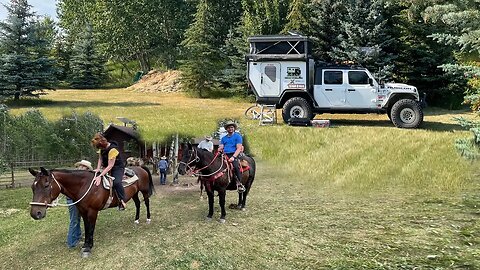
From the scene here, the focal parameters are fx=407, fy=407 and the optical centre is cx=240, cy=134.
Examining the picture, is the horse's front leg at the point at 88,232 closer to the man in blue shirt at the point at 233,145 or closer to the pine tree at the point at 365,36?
the man in blue shirt at the point at 233,145

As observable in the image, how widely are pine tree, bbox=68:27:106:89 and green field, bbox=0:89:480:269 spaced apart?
23.4 metres

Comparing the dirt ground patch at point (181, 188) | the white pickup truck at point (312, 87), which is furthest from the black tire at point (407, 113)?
the dirt ground patch at point (181, 188)

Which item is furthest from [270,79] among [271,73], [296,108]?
[296,108]

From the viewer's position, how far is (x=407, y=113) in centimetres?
1553

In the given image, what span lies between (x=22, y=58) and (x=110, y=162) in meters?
20.0

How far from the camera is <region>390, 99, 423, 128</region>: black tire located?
1543cm

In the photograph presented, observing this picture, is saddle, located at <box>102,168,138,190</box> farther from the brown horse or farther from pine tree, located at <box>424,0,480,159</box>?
pine tree, located at <box>424,0,480,159</box>

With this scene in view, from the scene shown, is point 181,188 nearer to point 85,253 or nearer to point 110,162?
point 110,162

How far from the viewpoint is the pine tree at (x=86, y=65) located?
123 ft

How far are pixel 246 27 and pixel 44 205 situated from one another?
2317 cm

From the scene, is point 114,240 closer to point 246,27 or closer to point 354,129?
point 354,129

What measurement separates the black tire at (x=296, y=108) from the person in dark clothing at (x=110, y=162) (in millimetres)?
9259

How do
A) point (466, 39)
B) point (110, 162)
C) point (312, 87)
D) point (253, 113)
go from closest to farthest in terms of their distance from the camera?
point (110, 162) < point (466, 39) < point (312, 87) < point (253, 113)

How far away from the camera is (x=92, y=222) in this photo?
7.73 meters
